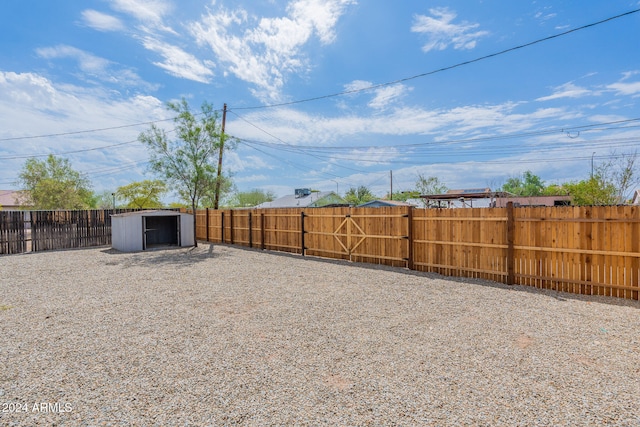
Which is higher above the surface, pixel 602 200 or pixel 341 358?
pixel 602 200

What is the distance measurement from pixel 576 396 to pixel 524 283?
4.72 meters

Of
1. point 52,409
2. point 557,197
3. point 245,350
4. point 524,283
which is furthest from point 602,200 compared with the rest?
point 52,409

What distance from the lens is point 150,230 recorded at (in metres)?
15.7

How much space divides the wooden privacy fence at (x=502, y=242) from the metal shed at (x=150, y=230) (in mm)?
7447

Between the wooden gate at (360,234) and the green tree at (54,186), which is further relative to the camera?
the green tree at (54,186)

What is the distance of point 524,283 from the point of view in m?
7.02

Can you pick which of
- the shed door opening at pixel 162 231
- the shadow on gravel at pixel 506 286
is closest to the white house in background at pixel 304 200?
the shed door opening at pixel 162 231

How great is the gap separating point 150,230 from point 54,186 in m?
22.3

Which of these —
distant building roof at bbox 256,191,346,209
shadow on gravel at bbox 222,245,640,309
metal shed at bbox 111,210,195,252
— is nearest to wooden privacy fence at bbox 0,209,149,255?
metal shed at bbox 111,210,195,252

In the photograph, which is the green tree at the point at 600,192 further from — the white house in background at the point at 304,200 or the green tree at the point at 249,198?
the green tree at the point at 249,198

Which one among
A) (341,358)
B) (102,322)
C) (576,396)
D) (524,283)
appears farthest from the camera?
(524,283)

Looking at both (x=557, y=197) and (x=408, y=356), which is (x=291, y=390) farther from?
(x=557, y=197)

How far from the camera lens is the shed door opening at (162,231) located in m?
16.2

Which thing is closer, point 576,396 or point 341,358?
point 576,396
